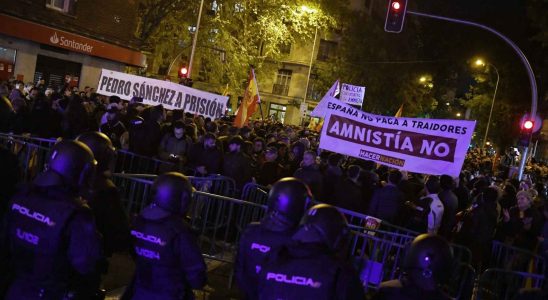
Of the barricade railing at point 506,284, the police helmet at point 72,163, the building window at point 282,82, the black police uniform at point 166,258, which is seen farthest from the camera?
the building window at point 282,82

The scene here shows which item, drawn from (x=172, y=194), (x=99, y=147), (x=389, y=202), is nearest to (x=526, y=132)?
(x=389, y=202)

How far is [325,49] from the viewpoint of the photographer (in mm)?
53031

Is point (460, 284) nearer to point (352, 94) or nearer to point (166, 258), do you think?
point (166, 258)

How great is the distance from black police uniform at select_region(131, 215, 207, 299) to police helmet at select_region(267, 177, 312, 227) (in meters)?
0.64

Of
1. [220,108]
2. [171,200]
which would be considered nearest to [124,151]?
[220,108]

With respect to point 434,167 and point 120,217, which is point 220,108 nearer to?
point 434,167

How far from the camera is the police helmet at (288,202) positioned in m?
3.83

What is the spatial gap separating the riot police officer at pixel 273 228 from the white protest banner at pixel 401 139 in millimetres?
5183

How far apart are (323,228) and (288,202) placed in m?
0.72

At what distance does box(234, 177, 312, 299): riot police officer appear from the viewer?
12.6 ft

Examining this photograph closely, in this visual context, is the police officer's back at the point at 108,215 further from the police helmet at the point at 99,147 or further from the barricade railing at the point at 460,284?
the barricade railing at the point at 460,284

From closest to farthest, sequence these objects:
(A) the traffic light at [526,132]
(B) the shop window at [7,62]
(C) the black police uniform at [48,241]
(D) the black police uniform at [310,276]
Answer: (D) the black police uniform at [310,276] < (C) the black police uniform at [48,241] < (A) the traffic light at [526,132] < (B) the shop window at [7,62]

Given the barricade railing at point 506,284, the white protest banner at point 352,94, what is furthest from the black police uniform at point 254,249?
the white protest banner at point 352,94

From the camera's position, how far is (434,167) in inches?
340
